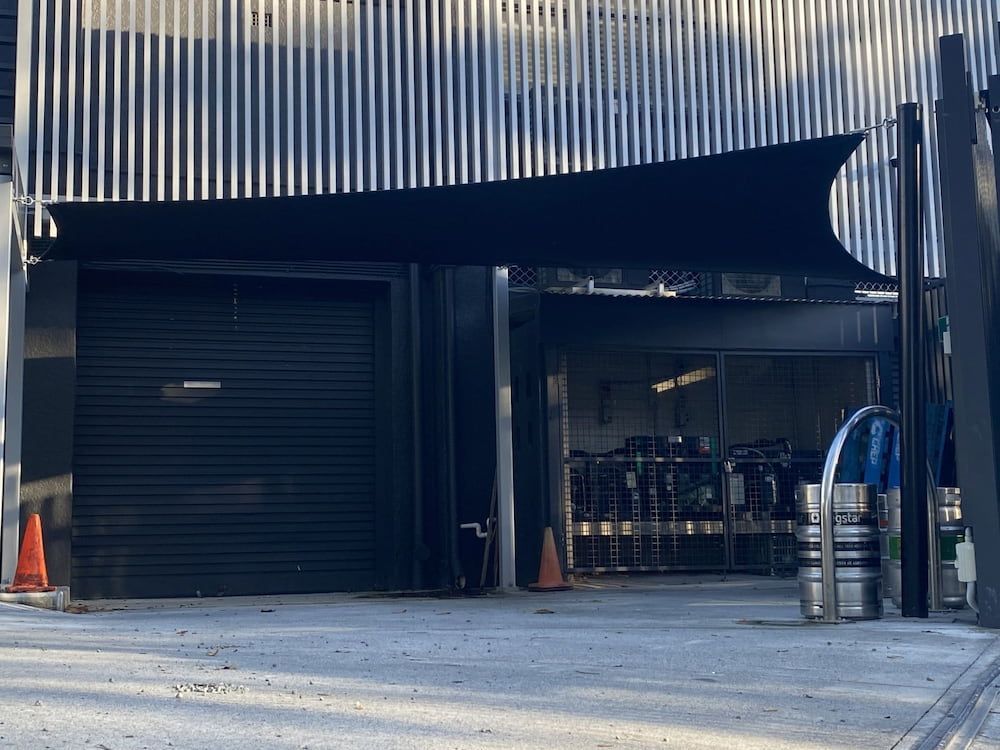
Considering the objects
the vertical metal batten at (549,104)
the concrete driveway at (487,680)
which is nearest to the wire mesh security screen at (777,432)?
the vertical metal batten at (549,104)

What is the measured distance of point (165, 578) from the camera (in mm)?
12805

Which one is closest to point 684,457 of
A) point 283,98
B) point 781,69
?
point 781,69

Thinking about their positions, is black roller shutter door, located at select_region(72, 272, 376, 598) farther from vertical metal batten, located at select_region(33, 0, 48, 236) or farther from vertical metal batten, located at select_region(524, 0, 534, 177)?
vertical metal batten, located at select_region(524, 0, 534, 177)

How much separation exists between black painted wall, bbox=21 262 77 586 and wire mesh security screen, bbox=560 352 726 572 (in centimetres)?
541

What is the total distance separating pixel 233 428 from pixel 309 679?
26.9ft

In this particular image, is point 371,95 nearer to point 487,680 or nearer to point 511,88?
point 511,88

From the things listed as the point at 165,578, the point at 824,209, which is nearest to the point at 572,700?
the point at 824,209

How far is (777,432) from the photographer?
15.2 meters

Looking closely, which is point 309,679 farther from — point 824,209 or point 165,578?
point 165,578

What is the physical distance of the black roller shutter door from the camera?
12.7m

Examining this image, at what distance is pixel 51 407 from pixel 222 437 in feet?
5.84

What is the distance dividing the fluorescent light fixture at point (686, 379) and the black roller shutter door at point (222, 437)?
144 inches

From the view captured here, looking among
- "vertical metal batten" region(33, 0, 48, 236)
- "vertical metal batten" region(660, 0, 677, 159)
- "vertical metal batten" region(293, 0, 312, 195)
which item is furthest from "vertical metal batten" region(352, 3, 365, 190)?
"vertical metal batten" region(660, 0, 677, 159)

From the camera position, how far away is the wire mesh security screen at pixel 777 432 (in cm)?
1477
